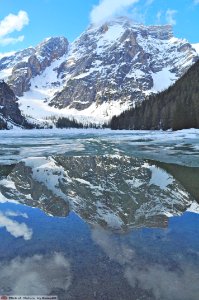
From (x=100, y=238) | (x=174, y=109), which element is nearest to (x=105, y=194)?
(x=100, y=238)

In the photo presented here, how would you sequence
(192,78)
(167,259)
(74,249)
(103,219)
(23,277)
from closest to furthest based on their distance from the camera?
(23,277)
(167,259)
(74,249)
(103,219)
(192,78)

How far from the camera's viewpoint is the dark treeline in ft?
393

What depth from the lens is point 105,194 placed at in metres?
13.6

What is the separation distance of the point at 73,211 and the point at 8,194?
3.55 metres

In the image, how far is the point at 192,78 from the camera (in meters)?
164

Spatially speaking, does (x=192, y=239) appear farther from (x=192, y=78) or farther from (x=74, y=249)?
(x=192, y=78)

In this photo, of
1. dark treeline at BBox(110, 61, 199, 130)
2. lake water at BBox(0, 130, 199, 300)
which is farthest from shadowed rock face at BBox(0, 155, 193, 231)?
dark treeline at BBox(110, 61, 199, 130)

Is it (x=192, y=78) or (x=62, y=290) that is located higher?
(x=192, y=78)

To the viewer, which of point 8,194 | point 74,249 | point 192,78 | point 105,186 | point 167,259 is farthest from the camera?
point 192,78

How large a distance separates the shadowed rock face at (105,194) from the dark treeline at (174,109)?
330 feet

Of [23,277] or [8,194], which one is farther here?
[8,194]

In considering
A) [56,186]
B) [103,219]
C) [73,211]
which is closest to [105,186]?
[56,186]

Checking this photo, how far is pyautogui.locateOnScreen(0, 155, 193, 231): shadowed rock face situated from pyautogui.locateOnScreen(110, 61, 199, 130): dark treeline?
100 metres

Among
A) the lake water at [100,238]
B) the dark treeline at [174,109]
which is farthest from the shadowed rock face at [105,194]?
the dark treeline at [174,109]
